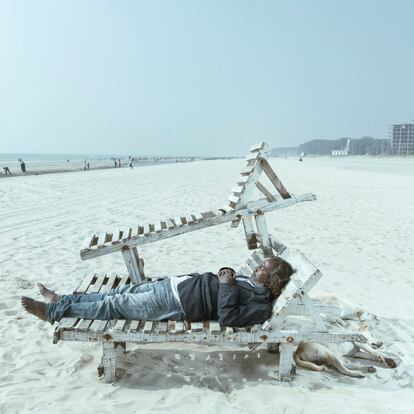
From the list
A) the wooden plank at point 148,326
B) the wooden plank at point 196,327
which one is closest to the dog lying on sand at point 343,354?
the wooden plank at point 196,327

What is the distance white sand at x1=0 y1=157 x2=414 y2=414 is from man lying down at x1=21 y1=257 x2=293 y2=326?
449 mm

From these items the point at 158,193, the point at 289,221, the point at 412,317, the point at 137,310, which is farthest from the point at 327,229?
the point at 158,193

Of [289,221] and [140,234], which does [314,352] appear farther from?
[289,221]

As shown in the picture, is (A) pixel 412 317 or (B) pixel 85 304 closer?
(B) pixel 85 304

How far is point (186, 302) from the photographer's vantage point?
3.57 meters

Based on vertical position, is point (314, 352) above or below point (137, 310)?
below

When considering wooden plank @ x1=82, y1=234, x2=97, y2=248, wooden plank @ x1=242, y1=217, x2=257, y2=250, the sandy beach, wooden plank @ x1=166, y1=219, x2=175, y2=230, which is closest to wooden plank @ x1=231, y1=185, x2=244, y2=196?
wooden plank @ x1=242, y1=217, x2=257, y2=250

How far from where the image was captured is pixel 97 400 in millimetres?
3129

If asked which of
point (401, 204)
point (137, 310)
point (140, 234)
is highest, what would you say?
point (140, 234)

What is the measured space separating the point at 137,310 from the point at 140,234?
110 centimetres

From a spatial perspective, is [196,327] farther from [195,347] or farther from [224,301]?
[195,347]

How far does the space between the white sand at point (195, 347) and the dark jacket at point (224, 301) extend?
0.47 metres

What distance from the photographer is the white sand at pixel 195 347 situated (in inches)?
125

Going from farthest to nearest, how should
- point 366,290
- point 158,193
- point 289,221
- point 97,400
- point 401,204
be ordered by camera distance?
1. point 158,193
2. point 401,204
3. point 289,221
4. point 366,290
5. point 97,400
